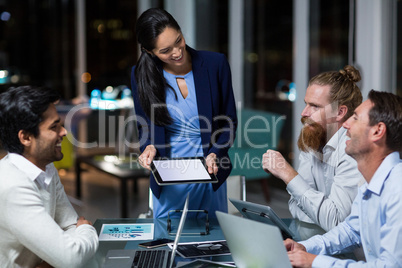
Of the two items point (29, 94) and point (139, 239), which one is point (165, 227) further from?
point (29, 94)

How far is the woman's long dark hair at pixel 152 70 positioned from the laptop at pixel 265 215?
2.02ft

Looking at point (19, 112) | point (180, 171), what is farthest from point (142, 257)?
point (19, 112)

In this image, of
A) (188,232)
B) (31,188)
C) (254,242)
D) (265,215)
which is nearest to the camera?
(254,242)

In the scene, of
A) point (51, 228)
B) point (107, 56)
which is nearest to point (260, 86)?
point (107, 56)

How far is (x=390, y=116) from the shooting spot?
5.08 ft

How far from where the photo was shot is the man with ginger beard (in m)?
2.02

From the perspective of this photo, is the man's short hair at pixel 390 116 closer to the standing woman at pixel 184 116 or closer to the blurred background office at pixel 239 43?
the standing woman at pixel 184 116

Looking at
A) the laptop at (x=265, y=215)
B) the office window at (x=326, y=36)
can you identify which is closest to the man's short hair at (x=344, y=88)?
the laptop at (x=265, y=215)

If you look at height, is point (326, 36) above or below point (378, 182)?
above

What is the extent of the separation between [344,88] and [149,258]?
113cm

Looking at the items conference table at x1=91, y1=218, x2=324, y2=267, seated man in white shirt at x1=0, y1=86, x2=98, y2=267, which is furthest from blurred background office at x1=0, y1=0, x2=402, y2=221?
seated man in white shirt at x1=0, y1=86, x2=98, y2=267

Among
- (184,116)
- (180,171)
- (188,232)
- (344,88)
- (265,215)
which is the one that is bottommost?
(188,232)

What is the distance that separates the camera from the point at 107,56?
873cm

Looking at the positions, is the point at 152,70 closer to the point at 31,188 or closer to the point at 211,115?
the point at 211,115
